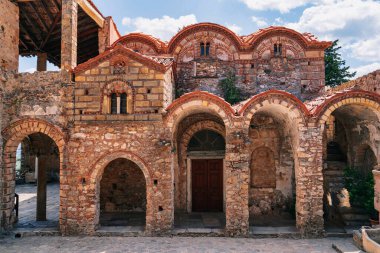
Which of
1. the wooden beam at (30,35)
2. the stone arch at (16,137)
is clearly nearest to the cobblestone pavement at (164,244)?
the stone arch at (16,137)

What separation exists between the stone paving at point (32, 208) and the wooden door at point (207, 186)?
17.8 feet

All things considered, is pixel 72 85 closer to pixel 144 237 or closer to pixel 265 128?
pixel 144 237

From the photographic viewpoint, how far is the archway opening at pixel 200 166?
11859 mm

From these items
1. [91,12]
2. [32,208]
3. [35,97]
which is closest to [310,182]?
[35,97]

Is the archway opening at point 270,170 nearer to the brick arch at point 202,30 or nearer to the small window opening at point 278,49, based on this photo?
the small window opening at point 278,49

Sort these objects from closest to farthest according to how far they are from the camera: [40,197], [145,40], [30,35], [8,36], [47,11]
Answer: [8,36] < [40,197] < [47,11] < [30,35] < [145,40]

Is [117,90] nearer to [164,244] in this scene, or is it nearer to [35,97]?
[35,97]

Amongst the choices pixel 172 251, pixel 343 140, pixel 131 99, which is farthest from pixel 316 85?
pixel 172 251

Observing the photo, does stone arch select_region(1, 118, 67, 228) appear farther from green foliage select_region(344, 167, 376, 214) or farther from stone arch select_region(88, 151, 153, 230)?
green foliage select_region(344, 167, 376, 214)

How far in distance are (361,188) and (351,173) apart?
937 millimetres

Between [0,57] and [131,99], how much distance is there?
4.58 m

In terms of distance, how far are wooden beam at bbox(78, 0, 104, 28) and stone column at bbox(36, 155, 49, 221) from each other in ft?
18.9

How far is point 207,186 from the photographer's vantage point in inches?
476

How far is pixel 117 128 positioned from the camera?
9562 millimetres
